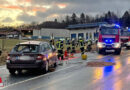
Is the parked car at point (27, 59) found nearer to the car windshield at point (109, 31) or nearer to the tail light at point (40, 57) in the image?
the tail light at point (40, 57)

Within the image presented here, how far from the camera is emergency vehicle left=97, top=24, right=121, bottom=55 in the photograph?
74.0ft

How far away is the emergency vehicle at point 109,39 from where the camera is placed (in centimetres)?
2255

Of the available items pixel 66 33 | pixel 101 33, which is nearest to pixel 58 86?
pixel 101 33

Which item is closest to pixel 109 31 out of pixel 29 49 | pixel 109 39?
pixel 109 39

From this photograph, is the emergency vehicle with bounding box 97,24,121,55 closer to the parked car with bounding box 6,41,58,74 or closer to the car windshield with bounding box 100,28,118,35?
the car windshield with bounding box 100,28,118,35

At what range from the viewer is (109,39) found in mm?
22641

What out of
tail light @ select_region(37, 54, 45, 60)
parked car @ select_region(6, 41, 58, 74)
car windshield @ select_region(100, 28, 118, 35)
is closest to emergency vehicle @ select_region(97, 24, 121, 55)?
car windshield @ select_region(100, 28, 118, 35)

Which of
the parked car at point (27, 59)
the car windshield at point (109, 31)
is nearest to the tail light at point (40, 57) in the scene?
the parked car at point (27, 59)

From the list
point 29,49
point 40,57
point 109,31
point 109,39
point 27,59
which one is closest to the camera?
point 27,59

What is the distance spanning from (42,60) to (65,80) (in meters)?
1.91

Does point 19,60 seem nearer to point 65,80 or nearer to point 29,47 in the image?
point 29,47

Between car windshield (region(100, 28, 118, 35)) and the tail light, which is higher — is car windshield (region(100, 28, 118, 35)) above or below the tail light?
above

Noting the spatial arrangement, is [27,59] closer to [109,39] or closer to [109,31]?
[109,39]

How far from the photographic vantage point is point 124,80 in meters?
9.01
